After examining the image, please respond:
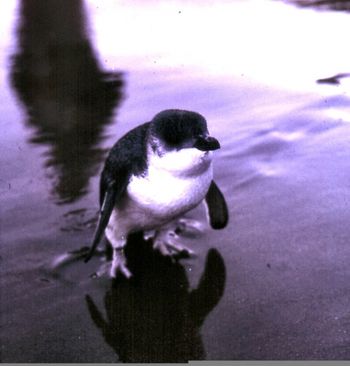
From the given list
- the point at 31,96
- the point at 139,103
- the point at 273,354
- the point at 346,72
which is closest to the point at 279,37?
the point at 346,72

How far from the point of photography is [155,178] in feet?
Result: 7.42

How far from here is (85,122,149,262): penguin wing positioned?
234 cm

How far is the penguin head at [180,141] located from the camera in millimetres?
2166

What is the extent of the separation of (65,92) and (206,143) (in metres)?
2.88

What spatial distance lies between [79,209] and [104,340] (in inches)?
40.7

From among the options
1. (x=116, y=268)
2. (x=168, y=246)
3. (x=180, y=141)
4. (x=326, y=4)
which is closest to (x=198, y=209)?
(x=168, y=246)

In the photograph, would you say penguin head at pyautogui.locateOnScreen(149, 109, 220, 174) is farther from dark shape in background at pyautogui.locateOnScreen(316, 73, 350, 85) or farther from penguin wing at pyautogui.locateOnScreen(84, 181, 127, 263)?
dark shape in background at pyautogui.locateOnScreen(316, 73, 350, 85)

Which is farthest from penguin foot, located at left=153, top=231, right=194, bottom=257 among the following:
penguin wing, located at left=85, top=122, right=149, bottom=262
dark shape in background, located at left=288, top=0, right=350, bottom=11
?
dark shape in background, located at left=288, top=0, right=350, bottom=11

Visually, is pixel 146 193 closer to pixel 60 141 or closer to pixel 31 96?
pixel 60 141

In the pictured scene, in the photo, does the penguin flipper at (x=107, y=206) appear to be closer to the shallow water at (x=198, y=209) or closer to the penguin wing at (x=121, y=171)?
the penguin wing at (x=121, y=171)

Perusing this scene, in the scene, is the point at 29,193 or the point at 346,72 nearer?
the point at 29,193

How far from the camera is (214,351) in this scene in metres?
2.04

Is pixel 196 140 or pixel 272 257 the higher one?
pixel 196 140

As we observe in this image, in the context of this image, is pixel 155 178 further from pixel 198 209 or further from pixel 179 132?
pixel 198 209
